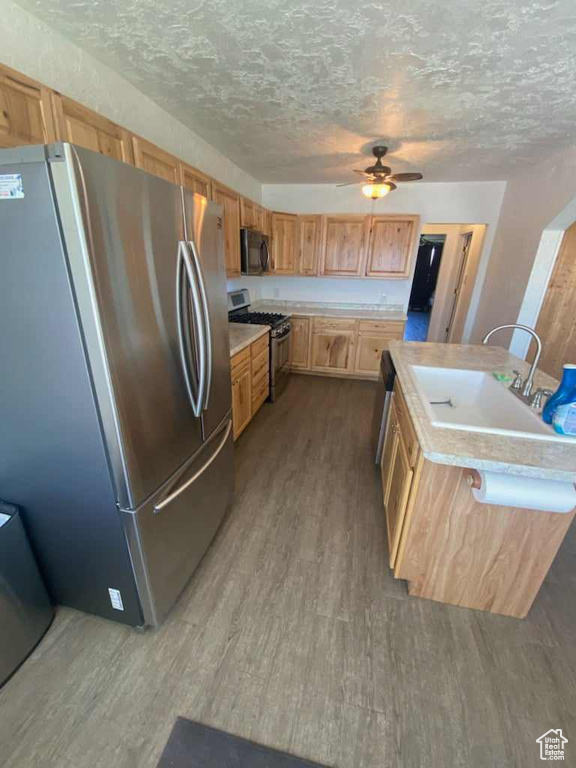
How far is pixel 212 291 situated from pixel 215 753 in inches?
70.1

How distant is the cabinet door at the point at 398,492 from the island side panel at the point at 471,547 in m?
0.06

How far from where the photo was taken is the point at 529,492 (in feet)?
3.70

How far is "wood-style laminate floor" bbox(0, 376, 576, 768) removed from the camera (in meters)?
1.10

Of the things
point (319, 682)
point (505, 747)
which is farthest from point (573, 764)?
point (319, 682)

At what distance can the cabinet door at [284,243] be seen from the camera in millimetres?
4172

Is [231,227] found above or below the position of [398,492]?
above

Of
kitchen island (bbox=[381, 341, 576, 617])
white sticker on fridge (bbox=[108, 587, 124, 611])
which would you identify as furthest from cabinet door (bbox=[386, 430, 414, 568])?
white sticker on fridge (bbox=[108, 587, 124, 611])

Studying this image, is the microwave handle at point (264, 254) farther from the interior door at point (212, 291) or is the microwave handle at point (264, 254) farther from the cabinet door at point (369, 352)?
the interior door at point (212, 291)

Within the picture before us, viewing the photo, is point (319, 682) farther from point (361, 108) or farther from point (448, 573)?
point (361, 108)

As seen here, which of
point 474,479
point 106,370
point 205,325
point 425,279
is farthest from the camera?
point 425,279

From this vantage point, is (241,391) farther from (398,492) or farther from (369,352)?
(369,352)

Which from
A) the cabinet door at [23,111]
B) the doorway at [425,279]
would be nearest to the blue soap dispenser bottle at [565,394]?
the cabinet door at [23,111]

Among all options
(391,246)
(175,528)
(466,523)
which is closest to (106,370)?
(175,528)

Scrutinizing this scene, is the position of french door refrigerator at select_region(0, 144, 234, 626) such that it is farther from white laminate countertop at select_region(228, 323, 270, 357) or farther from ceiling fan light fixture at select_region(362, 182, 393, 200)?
ceiling fan light fixture at select_region(362, 182, 393, 200)
